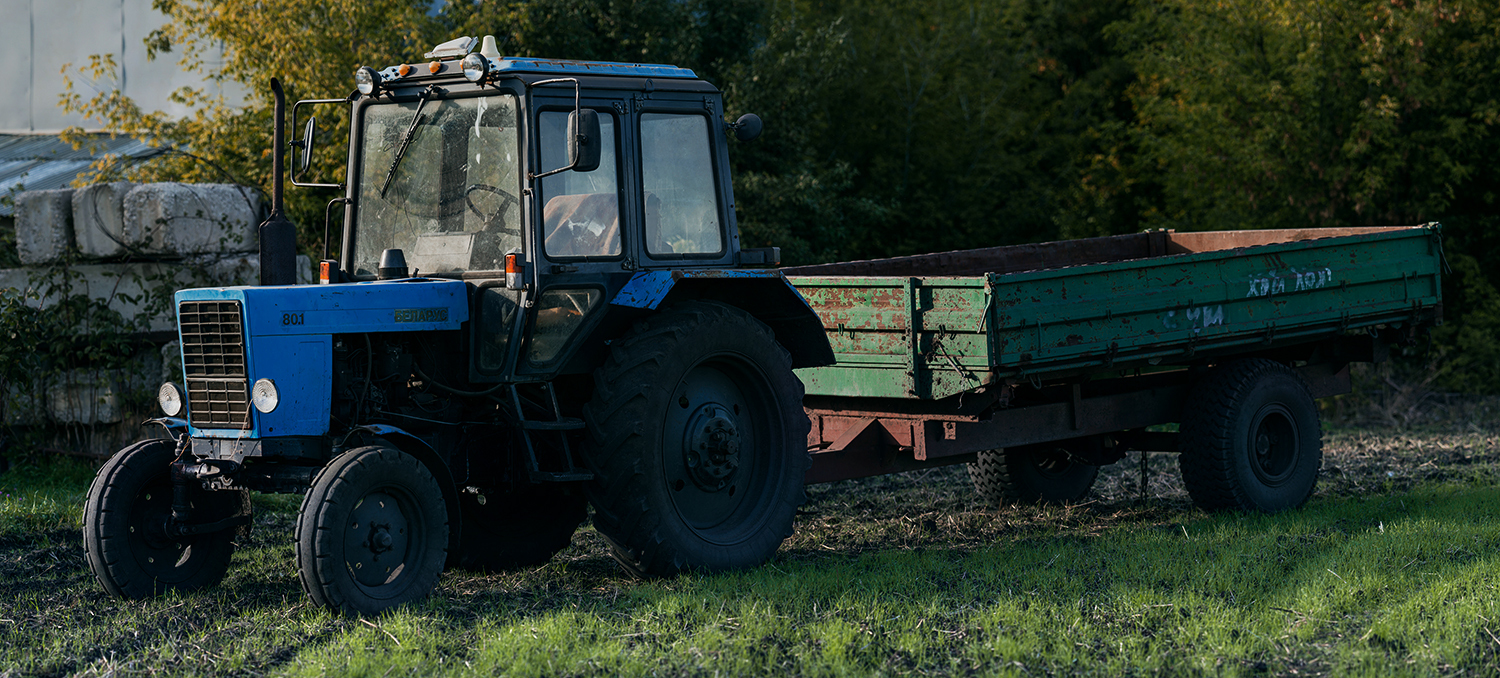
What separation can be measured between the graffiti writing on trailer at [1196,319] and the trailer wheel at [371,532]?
3994mm

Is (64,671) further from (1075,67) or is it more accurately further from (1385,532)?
(1075,67)

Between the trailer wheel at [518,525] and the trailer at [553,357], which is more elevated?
the trailer at [553,357]

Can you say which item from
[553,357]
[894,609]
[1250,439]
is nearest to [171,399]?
[553,357]

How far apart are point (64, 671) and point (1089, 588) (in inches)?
155

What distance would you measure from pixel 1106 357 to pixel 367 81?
3.84 metres

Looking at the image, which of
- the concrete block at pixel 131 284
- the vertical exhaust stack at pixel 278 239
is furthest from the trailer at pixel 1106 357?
the concrete block at pixel 131 284

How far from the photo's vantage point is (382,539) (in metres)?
5.19

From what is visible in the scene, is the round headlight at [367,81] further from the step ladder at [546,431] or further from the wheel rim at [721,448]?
the wheel rim at [721,448]

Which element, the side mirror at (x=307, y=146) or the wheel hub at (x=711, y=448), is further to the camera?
the wheel hub at (x=711, y=448)

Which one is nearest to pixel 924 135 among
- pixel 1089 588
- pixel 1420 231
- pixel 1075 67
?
pixel 1075 67

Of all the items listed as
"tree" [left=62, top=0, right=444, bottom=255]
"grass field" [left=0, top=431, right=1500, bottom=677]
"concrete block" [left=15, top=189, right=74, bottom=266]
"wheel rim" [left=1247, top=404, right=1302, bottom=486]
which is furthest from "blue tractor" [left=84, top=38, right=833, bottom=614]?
"tree" [left=62, top=0, right=444, bottom=255]

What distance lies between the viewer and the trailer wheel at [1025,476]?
27.7 ft

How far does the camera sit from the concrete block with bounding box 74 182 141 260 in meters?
9.47

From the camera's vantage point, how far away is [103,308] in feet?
30.9
